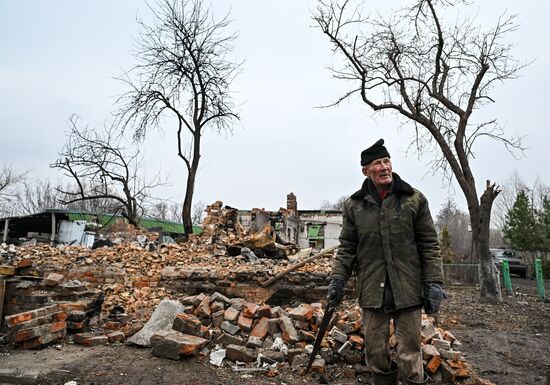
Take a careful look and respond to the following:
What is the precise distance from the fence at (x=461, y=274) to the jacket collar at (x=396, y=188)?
443 inches

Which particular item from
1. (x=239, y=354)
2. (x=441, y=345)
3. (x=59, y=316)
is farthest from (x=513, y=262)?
(x=59, y=316)

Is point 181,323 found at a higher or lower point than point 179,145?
lower

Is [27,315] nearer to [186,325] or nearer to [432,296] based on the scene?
[186,325]

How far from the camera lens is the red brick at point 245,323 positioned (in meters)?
4.91

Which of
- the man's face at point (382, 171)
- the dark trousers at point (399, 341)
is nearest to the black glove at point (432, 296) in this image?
the dark trousers at point (399, 341)

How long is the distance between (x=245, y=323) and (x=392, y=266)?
2.73 meters

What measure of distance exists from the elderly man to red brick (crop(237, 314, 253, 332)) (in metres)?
2.13

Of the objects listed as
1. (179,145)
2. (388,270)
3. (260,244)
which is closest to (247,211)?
(179,145)

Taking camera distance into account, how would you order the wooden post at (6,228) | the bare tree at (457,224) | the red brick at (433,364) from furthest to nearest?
the bare tree at (457,224) < the wooden post at (6,228) < the red brick at (433,364)

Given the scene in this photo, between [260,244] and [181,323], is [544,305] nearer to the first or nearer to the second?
[260,244]

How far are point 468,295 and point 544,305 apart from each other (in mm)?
1824

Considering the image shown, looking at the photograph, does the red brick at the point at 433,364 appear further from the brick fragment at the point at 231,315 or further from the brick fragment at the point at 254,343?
the brick fragment at the point at 231,315

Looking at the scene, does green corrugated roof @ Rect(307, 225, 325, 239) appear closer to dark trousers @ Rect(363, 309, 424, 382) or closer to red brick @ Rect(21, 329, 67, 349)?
red brick @ Rect(21, 329, 67, 349)

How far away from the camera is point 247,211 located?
22.6 m
